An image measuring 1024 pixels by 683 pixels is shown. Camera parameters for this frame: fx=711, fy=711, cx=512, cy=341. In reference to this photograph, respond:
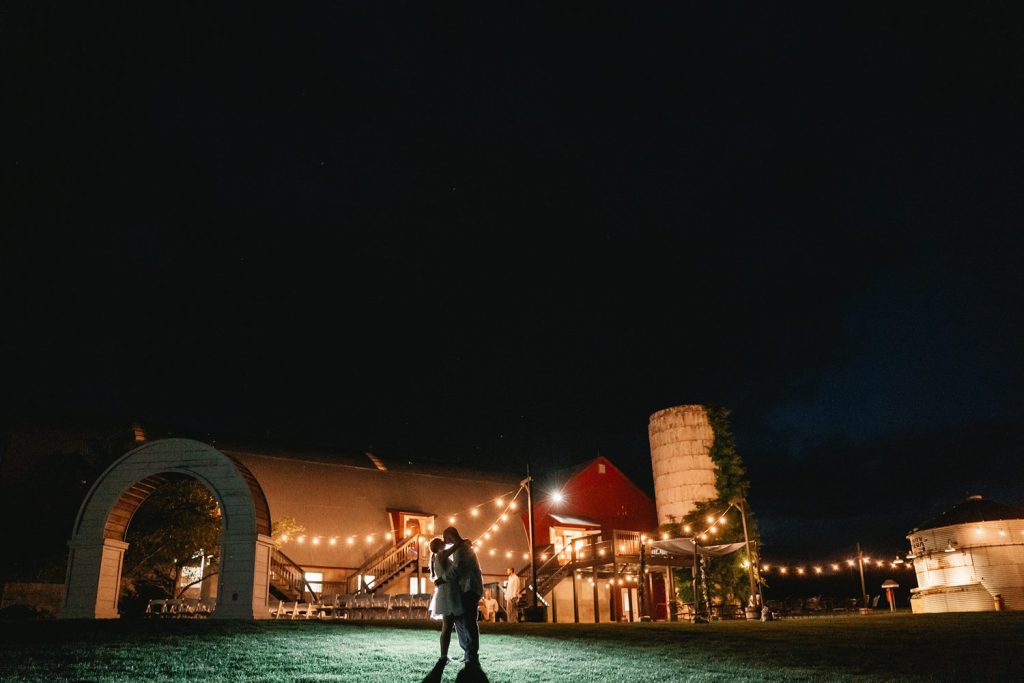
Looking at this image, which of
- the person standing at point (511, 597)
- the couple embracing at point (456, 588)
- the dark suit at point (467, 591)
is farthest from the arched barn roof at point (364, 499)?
the dark suit at point (467, 591)

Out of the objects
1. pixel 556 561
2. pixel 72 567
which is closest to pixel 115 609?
pixel 72 567

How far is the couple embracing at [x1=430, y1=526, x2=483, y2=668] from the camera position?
304 inches

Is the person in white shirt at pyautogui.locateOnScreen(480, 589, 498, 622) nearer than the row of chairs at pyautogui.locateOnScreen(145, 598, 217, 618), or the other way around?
the row of chairs at pyautogui.locateOnScreen(145, 598, 217, 618)

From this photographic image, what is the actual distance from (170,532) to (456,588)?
664 inches

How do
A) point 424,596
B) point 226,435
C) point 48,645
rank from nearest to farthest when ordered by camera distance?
point 48,645 < point 424,596 < point 226,435

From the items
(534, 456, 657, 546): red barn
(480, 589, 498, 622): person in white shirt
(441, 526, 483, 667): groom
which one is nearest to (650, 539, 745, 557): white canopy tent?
(480, 589, 498, 622): person in white shirt

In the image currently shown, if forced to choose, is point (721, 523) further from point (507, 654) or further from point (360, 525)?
point (507, 654)

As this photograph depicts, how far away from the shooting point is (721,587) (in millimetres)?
27047

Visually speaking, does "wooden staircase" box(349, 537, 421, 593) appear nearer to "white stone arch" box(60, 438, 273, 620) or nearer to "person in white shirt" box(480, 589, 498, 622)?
"person in white shirt" box(480, 589, 498, 622)

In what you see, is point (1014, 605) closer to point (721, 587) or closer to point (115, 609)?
point (721, 587)

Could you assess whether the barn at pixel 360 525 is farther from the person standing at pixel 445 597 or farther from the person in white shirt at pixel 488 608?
the person standing at pixel 445 597

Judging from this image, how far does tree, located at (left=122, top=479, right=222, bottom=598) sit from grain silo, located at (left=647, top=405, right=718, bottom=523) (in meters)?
17.4

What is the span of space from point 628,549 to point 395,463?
1259cm

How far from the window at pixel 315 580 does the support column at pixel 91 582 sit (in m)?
13.1
